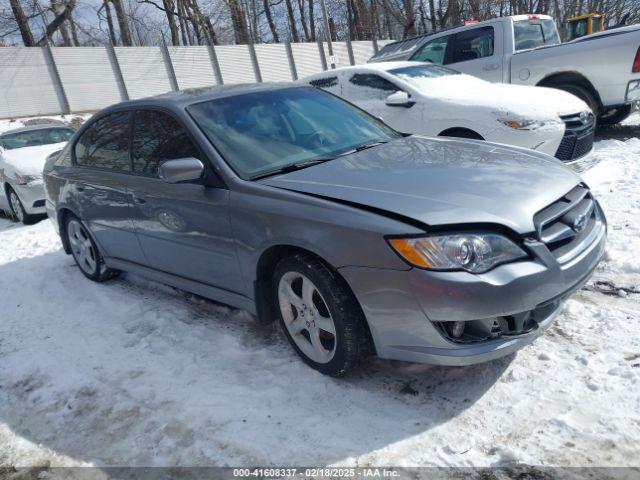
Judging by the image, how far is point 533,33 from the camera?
8773mm

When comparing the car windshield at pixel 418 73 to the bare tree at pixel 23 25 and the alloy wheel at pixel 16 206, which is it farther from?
the bare tree at pixel 23 25

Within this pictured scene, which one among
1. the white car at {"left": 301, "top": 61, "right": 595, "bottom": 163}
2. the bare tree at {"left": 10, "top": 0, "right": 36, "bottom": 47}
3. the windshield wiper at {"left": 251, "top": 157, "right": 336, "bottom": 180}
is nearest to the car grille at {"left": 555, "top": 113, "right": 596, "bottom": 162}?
the white car at {"left": 301, "top": 61, "right": 595, "bottom": 163}

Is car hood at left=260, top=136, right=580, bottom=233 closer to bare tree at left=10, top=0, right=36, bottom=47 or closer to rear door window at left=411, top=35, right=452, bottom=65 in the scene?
rear door window at left=411, top=35, right=452, bottom=65

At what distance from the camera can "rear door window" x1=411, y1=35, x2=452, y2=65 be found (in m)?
9.22

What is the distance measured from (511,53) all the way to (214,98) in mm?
6404

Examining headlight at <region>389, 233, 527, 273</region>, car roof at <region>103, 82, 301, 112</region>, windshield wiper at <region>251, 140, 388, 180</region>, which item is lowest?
headlight at <region>389, 233, 527, 273</region>

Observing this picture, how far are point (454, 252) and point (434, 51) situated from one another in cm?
796

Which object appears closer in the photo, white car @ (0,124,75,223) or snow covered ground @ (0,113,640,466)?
snow covered ground @ (0,113,640,466)

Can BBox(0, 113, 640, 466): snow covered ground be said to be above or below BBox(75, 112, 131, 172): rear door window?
below

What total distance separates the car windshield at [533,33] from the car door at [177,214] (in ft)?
22.9

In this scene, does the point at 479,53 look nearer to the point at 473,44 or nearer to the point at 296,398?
the point at 473,44

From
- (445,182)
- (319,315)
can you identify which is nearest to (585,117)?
(445,182)

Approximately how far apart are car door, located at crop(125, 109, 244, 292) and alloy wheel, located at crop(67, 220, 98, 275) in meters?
1.17

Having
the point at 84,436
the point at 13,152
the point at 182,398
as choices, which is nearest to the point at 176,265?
the point at 182,398
